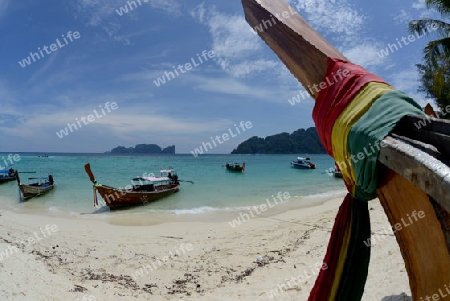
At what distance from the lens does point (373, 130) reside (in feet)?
2.62

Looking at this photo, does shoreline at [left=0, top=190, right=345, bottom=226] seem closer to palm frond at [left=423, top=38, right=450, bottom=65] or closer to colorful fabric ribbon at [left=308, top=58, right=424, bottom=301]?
palm frond at [left=423, top=38, right=450, bottom=65]

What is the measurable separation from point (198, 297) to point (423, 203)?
5792 millimetres

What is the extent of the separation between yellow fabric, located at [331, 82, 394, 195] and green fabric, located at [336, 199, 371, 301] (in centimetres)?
23

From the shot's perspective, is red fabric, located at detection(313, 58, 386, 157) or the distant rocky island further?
the distant rocky island

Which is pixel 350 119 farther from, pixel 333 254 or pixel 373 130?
pixel 333 254

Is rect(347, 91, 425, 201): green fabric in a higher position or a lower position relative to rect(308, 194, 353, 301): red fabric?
higher

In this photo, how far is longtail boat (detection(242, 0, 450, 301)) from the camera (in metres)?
0.63

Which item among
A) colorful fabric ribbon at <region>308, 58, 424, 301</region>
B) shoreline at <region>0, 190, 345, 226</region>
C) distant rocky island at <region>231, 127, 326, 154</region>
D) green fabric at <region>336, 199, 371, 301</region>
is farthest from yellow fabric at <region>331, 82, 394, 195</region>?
distant rocky island at <region>231, 127, 326, 154</region>

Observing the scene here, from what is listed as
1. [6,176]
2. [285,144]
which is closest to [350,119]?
[6,176]

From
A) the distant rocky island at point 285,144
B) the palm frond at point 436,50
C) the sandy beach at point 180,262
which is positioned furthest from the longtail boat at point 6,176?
the distant rocky island at point 285,144

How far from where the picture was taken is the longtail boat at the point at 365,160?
0.63 m

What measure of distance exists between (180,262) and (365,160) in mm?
7727

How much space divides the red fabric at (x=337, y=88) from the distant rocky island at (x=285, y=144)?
13623 centimetres

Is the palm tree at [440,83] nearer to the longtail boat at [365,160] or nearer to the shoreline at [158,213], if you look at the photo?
the shoreline at [158,213]
